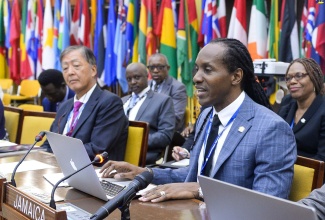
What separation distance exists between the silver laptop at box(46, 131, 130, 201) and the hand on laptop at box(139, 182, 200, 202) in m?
0.15

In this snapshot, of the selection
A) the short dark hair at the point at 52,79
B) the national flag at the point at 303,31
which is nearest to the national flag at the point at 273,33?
the national flag at the point at 303,31

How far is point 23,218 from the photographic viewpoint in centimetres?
155

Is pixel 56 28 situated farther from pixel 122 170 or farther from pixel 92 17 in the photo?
pixel 122 170

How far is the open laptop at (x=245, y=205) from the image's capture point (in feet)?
3.29

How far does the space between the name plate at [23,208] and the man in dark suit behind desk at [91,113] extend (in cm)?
120

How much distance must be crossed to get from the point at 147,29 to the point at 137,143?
3646mm

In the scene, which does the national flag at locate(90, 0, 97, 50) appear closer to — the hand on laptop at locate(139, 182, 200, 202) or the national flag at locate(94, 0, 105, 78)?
the national flag at locate(94, 0, 105, 78)

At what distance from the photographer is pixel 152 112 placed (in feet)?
13.5

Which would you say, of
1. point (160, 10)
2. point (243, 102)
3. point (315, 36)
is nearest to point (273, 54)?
point (315, 36)

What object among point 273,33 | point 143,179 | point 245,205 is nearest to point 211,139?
point 143,179

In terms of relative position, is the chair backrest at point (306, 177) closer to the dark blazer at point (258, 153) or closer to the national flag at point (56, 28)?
the dark blazer at point (258, 153)

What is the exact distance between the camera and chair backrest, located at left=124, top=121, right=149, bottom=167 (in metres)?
3.03

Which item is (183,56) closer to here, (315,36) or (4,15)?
(315,36)

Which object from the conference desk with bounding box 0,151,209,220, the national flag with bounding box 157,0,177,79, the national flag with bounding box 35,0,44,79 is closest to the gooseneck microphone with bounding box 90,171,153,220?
the conference desk with bounding box 0,151,209,220
